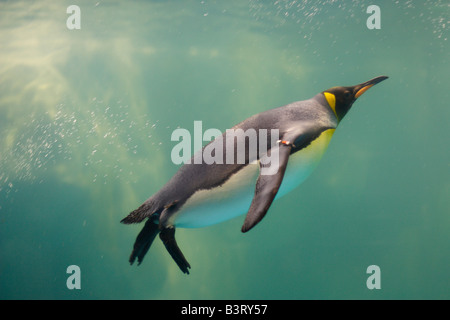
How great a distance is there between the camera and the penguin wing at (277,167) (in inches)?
53.0

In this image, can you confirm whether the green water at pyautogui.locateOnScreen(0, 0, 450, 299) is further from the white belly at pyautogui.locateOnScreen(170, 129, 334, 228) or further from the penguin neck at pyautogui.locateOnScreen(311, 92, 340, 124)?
the penguin neck at pyautogui.locateOnScreen(311, 92, 340, 124)

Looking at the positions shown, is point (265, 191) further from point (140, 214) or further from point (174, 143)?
point (174, 143)

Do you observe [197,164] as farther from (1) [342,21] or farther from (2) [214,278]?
(1) [342,21]

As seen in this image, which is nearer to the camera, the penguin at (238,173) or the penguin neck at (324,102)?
the penguin at (238,173)

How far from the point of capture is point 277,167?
1.50 metres

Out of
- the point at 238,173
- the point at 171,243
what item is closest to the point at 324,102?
the point at 238,173

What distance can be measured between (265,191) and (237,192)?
0.34m

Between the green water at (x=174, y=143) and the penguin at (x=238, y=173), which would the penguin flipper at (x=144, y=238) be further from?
the green water at (x=174, y=143)

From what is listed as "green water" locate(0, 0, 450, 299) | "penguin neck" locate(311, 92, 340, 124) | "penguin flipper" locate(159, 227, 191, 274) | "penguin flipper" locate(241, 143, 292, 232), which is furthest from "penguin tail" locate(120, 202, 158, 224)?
"green water" locate(0, 0, 450, 299)

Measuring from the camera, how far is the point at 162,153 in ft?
33.9

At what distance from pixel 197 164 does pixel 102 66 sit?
1021 centimetres

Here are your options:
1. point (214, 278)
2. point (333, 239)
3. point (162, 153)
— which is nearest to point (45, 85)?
point (162, 153)

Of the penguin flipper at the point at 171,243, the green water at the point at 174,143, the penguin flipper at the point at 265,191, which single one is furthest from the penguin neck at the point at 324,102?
the green water at the point at 174,143

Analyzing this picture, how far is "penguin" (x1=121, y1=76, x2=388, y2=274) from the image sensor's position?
1685mm
